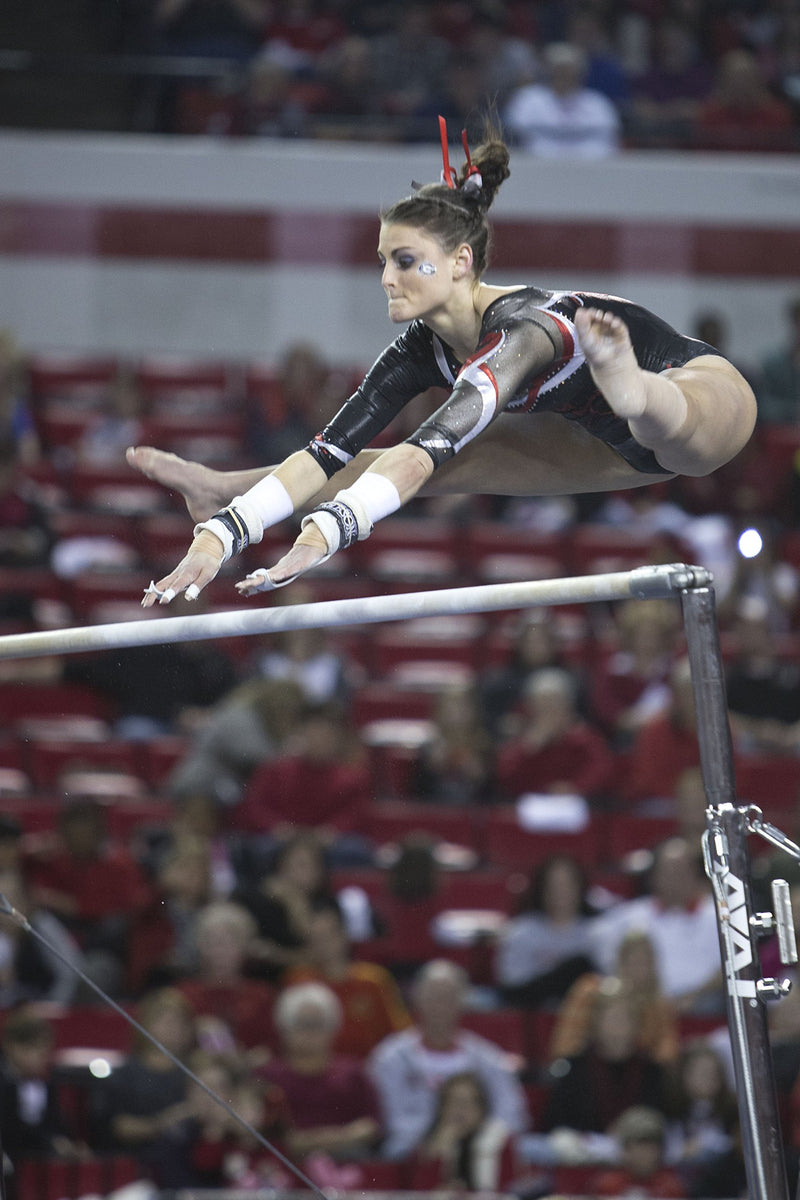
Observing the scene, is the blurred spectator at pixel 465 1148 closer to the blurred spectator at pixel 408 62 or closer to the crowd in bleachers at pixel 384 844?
the crowd in bleachers at pixel 384 844

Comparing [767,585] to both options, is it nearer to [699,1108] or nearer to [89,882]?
[699,1108]

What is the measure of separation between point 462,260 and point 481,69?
584cm

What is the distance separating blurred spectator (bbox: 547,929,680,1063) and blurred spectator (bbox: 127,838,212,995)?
133cm

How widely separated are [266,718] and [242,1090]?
5.38ft

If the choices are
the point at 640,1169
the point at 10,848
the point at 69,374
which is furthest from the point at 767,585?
the point at 69,374

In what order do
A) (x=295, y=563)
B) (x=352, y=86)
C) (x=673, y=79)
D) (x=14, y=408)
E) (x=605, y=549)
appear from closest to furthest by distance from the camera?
1. (x=295, y=563)
2. (x=605, y=549)
3. (x=14, y=408)
4. (x=352, y=86)
5. (x=673, y=79)

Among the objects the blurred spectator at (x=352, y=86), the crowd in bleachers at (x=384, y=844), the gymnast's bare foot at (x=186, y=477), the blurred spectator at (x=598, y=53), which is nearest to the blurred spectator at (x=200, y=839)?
the crowd in bleachers at (x=384, y=844)

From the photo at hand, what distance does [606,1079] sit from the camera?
5.22m

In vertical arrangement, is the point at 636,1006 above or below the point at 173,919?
below

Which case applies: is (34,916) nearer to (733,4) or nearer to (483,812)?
(483,812)

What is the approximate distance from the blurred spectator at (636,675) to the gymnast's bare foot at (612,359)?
12.6 feet

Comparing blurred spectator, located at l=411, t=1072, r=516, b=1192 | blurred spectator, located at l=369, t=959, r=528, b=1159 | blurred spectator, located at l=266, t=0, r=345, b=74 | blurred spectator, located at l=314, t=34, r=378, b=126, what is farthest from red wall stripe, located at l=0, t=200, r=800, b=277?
blurred spectator, located at l=411, t=1072, r=516, b=1192

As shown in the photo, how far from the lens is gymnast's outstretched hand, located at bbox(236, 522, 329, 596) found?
2662mm

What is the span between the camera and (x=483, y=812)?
21.2 feet
